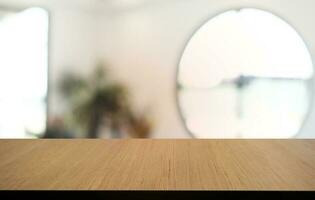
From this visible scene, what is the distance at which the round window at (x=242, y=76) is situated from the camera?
2.10 metres

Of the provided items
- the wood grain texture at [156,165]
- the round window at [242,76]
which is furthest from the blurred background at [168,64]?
the wood grain texture at [156,165]

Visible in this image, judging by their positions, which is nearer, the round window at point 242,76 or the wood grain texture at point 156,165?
the wood grain texture at point 156,165

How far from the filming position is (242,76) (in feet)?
6.97

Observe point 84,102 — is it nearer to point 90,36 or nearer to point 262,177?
point 90,36

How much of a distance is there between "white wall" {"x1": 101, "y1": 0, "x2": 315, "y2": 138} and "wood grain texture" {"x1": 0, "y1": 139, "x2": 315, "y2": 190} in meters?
1.65

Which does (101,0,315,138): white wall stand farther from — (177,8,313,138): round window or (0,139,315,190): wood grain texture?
(0,139,315,190): wood grain texture

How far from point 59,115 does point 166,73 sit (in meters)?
0.61

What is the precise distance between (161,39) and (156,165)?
1846 mm

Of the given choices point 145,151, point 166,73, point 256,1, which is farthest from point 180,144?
point 256,1

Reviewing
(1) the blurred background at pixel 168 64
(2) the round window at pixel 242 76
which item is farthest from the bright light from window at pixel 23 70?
(2) the round window at pixel 242 76

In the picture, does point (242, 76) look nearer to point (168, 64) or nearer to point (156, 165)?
point (168, 64)

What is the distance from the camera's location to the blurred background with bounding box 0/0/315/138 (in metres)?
2.10

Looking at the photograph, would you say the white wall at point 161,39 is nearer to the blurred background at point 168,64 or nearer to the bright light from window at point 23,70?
the blurred background at point 168,64

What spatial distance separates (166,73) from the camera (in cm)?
212
